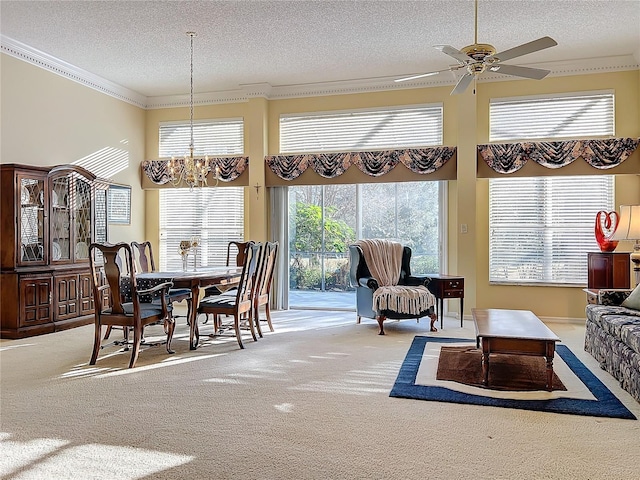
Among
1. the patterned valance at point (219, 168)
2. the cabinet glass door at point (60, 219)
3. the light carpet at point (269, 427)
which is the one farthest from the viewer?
the patterned valance at point (219, 168)

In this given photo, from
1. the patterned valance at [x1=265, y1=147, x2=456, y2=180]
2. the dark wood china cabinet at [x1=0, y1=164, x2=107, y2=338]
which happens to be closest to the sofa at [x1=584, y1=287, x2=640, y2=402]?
the patterned valance at [x1=265, y1=147, x2=456, y2=180]

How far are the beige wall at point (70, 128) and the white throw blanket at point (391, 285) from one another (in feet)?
12.5

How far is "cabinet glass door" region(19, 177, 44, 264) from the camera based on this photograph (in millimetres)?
5449

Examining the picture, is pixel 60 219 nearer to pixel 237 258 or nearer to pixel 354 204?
pixel 237 258

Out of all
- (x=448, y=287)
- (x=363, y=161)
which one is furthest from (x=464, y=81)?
(x=363, y=161)

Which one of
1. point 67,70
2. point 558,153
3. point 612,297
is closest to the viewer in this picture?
point 612,297

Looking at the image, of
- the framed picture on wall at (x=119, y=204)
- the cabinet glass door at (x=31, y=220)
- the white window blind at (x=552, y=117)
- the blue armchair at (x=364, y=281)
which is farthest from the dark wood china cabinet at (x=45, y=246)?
the white window blind at (x=552, y=117)

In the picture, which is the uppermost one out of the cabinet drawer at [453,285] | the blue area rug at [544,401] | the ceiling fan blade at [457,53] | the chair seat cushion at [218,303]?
the ceiling fan blade at [457,53]

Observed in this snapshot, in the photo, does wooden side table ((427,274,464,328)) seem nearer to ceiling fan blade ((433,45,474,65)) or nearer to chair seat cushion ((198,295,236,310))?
chair seat cushion ((198,295,236,310))

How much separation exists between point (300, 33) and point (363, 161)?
208 cm

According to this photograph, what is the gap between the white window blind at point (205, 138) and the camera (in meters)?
7.68

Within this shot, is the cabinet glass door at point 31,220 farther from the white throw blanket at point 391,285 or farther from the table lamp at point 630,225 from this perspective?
the table lamp at point 630,225

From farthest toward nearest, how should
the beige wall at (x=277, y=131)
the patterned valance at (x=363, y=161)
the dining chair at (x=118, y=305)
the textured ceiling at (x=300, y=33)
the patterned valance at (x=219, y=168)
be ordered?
the patterned valance at (x=219, y=168), the patterned valance at (x=363, y=161), the beige wall at (x=277, y=131), the textured ceiling at (x=300, y=33), the dining chair at (x=118, y=305)

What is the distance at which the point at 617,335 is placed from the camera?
3818 millimetres
